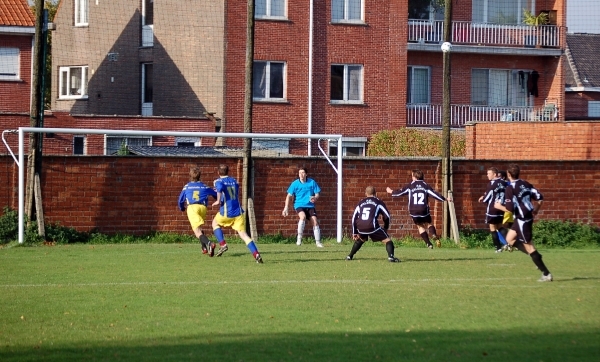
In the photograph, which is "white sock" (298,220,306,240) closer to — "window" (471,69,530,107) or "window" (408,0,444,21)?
"window" (471,69,530,107)

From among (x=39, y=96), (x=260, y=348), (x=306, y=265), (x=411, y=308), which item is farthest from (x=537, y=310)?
(x=39, y=96)

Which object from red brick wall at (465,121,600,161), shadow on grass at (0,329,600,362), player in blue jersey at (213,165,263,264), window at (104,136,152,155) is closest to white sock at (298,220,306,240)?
player in blue jersey at (213,165,263,264)

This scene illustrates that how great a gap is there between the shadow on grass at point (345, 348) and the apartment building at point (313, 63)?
27023 mm

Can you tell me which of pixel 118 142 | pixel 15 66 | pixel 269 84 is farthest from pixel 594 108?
pixel 15 66

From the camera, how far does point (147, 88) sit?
41.2m

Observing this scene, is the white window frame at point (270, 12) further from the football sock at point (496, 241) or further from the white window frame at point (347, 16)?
the football sock at point (496, 241)

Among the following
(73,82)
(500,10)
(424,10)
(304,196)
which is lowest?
(304,196)

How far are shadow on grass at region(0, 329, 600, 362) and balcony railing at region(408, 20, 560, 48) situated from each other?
104ft

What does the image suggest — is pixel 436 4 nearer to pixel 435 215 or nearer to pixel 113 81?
pixel 113 81

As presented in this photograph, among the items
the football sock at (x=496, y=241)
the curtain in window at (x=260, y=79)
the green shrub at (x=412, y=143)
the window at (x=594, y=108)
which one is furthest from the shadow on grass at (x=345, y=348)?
the window at (x=594, y=108)

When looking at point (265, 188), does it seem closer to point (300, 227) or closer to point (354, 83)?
point (300, 227)

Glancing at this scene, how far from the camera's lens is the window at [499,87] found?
42.7m

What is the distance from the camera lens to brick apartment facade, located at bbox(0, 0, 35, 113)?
39500 mm

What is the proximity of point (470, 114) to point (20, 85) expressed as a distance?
750 inches
